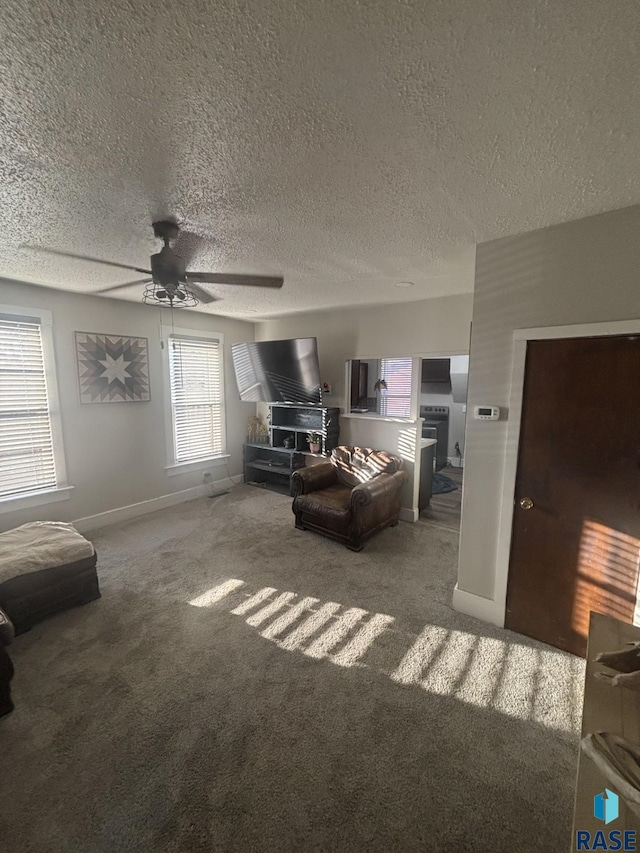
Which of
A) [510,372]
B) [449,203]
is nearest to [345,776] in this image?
[510,372]

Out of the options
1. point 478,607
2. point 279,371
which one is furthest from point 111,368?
point 478,607

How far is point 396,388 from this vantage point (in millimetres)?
4297

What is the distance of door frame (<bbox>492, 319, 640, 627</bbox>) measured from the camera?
76.4 inches

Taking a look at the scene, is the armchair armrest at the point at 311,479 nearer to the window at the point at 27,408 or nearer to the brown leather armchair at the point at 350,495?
the brown leather armchair at the point at 350,495

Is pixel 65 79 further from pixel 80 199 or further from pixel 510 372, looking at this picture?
pixel 510 372

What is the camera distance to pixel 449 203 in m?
1.75

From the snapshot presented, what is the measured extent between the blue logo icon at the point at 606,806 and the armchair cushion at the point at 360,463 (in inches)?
119

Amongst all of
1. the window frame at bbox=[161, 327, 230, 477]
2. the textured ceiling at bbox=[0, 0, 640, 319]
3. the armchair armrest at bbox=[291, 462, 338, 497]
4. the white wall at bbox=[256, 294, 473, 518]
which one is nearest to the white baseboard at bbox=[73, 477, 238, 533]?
the window frame at bbox=[161, 327, 230, 477]

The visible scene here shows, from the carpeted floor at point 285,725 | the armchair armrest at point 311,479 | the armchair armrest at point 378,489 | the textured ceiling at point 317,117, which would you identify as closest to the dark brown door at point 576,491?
the carpeted floor at point 285,725

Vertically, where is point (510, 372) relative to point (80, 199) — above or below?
below

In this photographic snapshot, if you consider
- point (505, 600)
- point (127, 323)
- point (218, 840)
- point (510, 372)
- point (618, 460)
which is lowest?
point (218, 840)

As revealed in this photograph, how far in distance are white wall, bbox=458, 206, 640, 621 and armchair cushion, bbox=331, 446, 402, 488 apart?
1509mm

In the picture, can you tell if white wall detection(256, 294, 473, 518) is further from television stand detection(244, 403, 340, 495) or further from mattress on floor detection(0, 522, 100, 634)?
mattress on floor detection(0, 522, 100, 634)

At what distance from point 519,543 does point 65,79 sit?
300 cm
